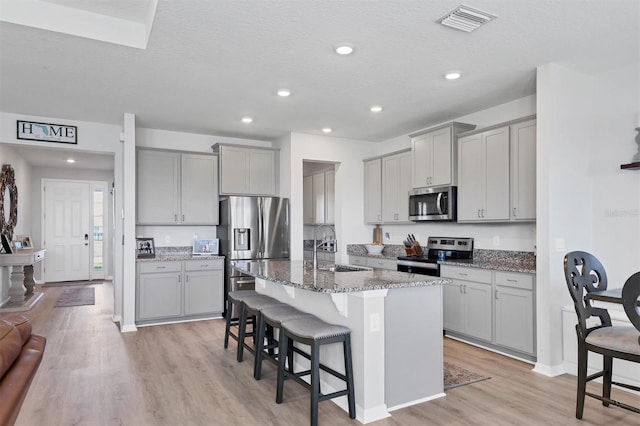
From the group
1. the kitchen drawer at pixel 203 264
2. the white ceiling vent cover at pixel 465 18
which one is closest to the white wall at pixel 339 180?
the kitchen drawer at pixel 203 264

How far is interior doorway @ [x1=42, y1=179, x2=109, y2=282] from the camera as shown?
916 cm

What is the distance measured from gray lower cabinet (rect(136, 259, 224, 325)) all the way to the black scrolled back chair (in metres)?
4.15

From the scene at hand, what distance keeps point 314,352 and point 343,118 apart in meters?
3.35

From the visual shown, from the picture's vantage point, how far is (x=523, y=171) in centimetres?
402

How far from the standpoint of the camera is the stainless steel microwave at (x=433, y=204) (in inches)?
189

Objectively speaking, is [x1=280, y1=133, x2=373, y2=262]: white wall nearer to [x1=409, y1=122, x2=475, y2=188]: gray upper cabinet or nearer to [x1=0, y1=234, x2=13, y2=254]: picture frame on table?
[x1=409, y1=122, x2=475, y2=188]: gray upper cabinet

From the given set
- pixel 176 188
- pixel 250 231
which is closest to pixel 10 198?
pixel 176 188

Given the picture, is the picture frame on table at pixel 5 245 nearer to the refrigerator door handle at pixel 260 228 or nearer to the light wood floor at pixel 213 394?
the light wood floor at pixel 213 394

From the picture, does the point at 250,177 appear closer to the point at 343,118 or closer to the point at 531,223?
the point at 343,118

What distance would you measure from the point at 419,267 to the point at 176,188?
330 cm

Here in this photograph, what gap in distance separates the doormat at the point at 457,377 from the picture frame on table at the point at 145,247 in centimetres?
390

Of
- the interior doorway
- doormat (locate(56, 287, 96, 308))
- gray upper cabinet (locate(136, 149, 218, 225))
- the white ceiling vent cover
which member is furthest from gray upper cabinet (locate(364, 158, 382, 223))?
the interior doorway

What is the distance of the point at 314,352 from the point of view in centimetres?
253

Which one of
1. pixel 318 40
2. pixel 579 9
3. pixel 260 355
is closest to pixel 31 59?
pixel 318 40
